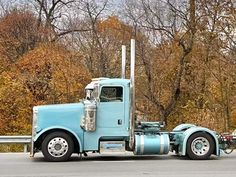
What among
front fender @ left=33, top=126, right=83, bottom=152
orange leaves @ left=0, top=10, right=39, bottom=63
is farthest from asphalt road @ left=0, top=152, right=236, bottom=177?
orange leaves @ left=0, top=10, right=39, bottom=63

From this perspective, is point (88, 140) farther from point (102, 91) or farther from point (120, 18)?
point (120, 18)

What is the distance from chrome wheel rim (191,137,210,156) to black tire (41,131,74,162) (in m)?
3.46

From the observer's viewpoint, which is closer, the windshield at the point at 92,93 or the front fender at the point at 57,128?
the front fender at the point at 57,128

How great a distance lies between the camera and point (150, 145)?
48.0ft

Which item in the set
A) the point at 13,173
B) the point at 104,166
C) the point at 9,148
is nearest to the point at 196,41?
the point at 9,148

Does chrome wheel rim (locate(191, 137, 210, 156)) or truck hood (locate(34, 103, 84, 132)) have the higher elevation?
truck hood (locate(34, 103, 84, 132))

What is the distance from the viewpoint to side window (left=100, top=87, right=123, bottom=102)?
1475cm

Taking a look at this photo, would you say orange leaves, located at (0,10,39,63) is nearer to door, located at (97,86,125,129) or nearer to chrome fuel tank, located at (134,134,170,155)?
door, located at (97,86,125,129)

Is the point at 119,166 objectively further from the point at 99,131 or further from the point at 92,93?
the point at 92,93

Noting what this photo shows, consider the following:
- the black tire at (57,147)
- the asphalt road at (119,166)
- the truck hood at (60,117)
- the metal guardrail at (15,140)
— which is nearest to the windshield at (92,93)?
the truck hood at (60,117)

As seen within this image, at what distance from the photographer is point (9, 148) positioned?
20.1 metres

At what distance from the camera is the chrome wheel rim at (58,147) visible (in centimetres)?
1435

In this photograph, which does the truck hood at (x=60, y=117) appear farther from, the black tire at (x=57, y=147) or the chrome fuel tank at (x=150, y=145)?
the chrome fuel tank at (x=150, y=145)

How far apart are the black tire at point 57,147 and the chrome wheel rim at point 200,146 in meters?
3.46
